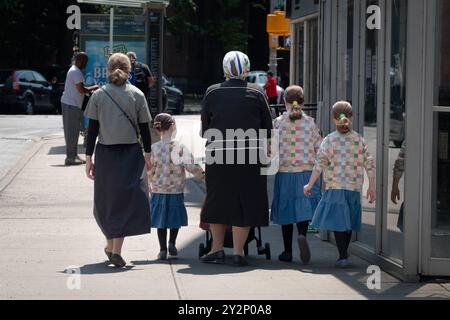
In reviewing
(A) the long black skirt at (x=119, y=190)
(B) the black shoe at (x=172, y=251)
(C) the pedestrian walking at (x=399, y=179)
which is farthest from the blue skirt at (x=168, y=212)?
(C) the pedestrian walking at (x=399, y=179)

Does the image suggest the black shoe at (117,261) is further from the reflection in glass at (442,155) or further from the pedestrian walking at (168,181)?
the reflection in glass at (442,155)

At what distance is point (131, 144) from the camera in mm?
9172

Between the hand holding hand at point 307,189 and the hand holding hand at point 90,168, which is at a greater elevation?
the hand holding hand at point 90,168

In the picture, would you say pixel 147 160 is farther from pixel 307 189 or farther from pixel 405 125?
pixel 405 125

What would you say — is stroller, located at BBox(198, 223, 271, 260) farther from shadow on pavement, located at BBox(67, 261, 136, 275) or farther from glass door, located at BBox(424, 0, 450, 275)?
glass door, located at BBox(424, 0, 450, 275)

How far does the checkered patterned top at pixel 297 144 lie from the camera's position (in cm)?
957

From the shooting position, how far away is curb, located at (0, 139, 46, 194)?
15.3 m

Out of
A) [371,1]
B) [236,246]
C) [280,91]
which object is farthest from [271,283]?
[280,91]

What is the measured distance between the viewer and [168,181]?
31.7 ft

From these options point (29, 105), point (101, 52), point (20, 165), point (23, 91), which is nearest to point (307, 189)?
point (20, 165)

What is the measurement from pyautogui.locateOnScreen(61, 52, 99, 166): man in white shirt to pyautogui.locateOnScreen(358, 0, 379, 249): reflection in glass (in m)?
8.29

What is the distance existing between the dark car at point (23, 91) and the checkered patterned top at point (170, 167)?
27025 millimetres

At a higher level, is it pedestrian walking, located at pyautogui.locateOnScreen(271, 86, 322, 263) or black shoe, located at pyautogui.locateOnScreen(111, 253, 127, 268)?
pedestrian walking, located at pyautogui.locateOnScreen(271, 86, 322, 263)

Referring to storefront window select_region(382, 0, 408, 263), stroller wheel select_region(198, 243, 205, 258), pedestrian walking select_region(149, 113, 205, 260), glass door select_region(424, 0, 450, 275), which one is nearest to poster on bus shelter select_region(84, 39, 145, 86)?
pedestrian walking select_region(149, 113, 205, 260)
